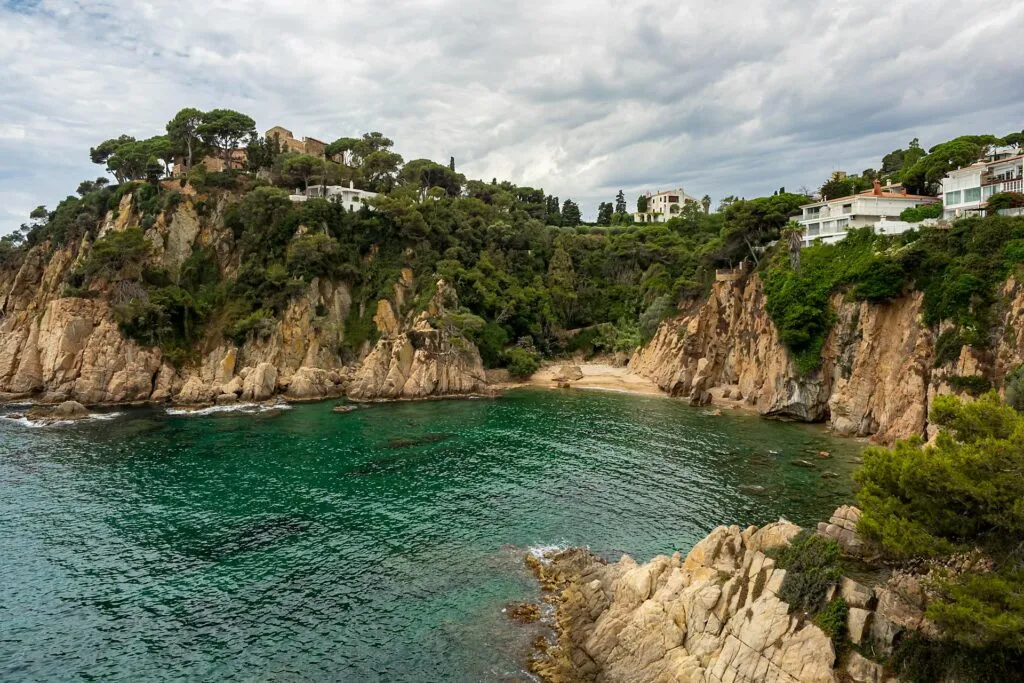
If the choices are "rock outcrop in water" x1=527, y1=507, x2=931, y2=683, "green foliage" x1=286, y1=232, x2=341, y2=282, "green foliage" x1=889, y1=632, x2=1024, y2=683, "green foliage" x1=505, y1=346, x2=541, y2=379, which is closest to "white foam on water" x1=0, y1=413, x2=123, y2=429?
"green foliage" x1=286, y1=232, x2=341, y2=282

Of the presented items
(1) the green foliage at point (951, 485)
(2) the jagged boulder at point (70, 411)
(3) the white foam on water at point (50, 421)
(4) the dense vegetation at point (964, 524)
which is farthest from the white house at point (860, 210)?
(2) the jagged boulder at point (70, 411)

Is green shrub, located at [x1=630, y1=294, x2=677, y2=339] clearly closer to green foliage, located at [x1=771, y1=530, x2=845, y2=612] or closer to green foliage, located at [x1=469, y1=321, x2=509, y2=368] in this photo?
green foliage, located at [x1=469, y1=321, x2=509, y2=368]

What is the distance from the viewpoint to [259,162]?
309ft

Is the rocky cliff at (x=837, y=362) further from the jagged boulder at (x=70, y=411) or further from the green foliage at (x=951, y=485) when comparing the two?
the jagged boulder at (x=70, y=411)

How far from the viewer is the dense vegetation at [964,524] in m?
13.7

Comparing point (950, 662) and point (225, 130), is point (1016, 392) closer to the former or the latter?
point (950, 662)

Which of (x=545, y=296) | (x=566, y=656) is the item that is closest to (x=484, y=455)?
(x=566, y=656)

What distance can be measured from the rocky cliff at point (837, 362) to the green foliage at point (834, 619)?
99.1 feet

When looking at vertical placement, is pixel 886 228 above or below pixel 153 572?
above

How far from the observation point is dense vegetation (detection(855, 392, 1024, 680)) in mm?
13680

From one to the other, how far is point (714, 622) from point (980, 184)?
51420 millimetres

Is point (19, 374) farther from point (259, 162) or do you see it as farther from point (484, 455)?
point (484, 455)

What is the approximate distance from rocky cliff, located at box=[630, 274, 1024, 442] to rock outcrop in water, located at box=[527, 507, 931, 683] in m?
27.0

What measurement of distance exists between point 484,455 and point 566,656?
24951 millimetres
